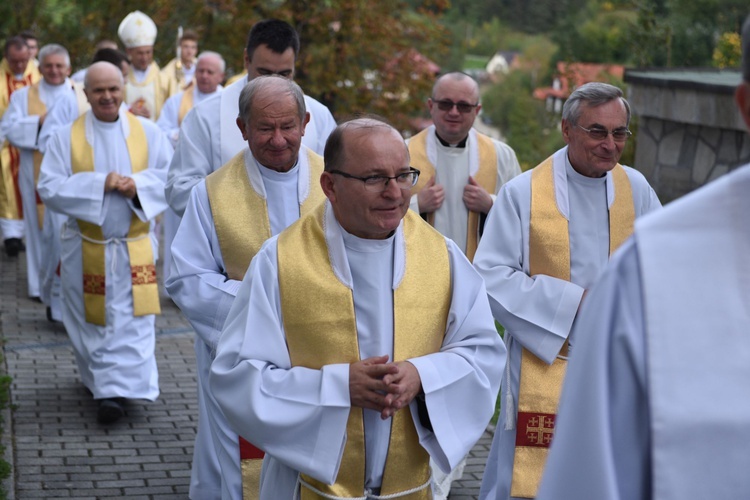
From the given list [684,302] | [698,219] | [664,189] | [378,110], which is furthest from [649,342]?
[378,110]

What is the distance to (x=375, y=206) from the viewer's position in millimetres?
3352

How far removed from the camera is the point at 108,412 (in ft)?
22.5

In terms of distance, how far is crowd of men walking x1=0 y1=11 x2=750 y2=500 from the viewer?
129 inches

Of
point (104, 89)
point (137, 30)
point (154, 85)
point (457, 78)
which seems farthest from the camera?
point (154, 85)

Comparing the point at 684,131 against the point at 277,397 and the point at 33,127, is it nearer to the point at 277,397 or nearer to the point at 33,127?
the point at 33,127

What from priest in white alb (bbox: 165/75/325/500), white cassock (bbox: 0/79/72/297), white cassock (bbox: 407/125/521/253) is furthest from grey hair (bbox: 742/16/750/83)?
white cassock (bbox: 0/79/72/297)

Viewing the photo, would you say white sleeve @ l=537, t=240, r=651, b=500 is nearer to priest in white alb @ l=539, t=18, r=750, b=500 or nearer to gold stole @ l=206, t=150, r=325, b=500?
priest in white alb @ l=539, t=18, r=750, b=500

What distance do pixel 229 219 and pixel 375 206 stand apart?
140 cm

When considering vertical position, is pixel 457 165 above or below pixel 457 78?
below

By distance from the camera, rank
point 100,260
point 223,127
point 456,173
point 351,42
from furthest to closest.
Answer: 1. point 351,42
2. point 100,260
3. point 456,173
4. point 223,127

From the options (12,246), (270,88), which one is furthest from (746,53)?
(12,246)

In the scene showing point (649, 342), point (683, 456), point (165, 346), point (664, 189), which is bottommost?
point (165, 346)

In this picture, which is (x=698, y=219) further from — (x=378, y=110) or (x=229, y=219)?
(x=378, y=110)

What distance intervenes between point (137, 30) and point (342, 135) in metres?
9.50
